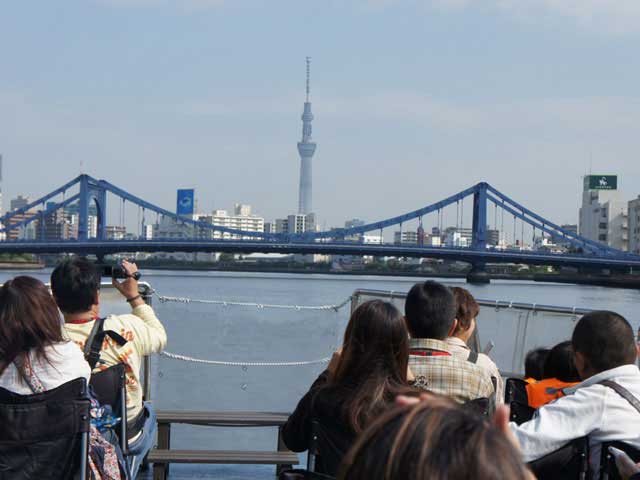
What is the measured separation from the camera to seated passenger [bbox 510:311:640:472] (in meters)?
1.71

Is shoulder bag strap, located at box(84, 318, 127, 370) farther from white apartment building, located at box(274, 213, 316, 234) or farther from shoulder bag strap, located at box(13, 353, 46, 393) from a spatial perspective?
white apartment building, located at box(274, 213, 316, 234)

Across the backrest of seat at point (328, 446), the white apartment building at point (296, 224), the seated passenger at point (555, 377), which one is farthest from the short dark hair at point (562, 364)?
the white apartment building at point (296, 224)

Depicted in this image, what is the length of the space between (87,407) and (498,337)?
201 cm

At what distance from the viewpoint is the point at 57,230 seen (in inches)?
2884

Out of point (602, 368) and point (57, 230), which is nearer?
point (602, 368)

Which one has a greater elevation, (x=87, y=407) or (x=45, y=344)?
(x=45, y=344)

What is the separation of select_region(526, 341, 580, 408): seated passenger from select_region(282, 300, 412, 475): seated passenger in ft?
1.70

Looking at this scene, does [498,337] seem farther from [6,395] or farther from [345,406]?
[6,395]

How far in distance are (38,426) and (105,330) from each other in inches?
18.2

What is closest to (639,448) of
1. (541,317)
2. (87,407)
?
(87,407)

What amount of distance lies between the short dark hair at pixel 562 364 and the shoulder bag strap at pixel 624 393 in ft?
1.79

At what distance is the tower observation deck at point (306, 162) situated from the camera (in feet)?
525

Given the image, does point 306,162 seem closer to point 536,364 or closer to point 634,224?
point 634,224

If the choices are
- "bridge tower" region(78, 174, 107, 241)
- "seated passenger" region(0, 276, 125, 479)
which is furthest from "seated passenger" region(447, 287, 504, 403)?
"bridge tower" region(78, 174, 107, 241)
